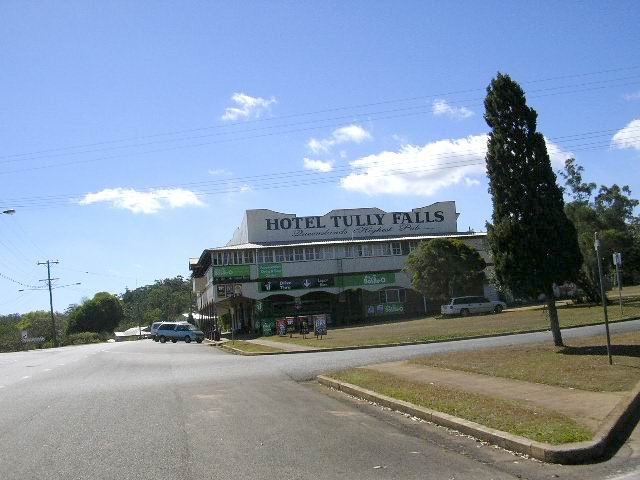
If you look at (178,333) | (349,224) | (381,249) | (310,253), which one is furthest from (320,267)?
(178,333)

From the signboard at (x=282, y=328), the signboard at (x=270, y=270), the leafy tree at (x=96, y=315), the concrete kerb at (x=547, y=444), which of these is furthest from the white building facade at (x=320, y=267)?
the leafy tree at (x=96, y=315)

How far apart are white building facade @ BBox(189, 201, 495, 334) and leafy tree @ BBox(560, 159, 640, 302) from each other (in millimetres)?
11476

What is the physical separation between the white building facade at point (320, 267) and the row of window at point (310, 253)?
0.10 meters

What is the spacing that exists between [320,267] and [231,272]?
352 inches

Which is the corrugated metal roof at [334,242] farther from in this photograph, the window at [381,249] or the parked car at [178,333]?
the parked car at [178,333]

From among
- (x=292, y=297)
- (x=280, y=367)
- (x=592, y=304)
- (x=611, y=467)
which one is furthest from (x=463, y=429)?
(x=292, y=297)

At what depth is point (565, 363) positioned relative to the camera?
567 inches

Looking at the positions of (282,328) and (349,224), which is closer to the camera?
(282,328)

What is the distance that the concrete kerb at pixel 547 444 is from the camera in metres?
7.45

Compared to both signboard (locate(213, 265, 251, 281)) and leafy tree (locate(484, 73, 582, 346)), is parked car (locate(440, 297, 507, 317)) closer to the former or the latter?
signboard (locate(213, 265, 251, 281))

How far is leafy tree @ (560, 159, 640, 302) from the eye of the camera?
45.5 metres

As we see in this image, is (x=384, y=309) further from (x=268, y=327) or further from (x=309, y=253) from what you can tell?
(x=268, y=327)

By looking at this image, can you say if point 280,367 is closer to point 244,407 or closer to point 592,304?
point 244,407

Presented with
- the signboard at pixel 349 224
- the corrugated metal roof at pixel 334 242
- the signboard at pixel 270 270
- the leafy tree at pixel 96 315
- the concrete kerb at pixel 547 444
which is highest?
the signboard at pixel 349 224
